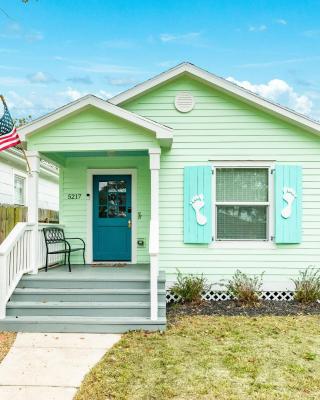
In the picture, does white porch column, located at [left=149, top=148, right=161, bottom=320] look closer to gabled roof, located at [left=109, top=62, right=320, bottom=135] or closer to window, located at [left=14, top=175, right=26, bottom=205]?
gabled roof, located at [left=109, top=62, right=320, bottom=135]

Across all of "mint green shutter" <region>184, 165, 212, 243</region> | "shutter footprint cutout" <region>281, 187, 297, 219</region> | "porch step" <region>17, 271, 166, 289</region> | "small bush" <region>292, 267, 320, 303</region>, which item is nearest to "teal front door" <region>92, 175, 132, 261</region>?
"mint green shutter" <region>184, 165, 212, 243</region>

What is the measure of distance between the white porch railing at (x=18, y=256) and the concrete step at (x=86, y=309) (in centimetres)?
27

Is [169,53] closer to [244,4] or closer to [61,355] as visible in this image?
[244,4]

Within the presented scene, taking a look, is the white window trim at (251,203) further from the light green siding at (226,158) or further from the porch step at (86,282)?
the porch step at (86,282)

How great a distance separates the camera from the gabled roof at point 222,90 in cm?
835

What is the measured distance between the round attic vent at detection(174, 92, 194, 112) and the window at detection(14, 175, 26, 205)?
23.1 ft

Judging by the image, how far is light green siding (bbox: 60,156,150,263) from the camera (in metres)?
9.21

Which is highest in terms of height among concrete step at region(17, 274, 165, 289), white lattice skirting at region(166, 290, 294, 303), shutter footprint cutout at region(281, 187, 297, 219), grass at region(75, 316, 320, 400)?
shutter footprint cutout at region(281, 187, 297, 219)

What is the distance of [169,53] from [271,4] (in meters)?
5.93

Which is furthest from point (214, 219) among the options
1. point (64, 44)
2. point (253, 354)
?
point (64, 44)

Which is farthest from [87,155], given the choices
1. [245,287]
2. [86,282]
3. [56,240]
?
[245,287]

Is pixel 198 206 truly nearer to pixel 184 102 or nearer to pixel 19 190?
pixel 184 102

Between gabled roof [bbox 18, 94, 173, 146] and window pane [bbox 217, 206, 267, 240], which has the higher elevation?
gabled roof [bbox 18, 94, 173, 146]

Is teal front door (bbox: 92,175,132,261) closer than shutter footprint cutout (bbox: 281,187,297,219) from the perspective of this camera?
No
